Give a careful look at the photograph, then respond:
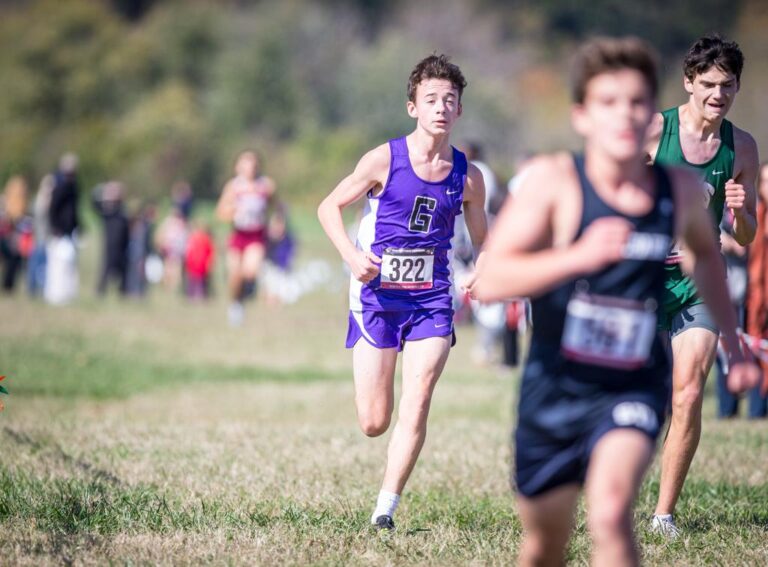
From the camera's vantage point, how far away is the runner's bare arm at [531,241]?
400 cm

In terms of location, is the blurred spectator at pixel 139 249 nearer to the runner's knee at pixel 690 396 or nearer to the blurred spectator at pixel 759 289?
the blurred spectator at pixel 759 289

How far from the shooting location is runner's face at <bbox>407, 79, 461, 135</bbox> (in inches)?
251

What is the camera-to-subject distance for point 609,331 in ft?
13.7

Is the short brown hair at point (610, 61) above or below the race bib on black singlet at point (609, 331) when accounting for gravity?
above

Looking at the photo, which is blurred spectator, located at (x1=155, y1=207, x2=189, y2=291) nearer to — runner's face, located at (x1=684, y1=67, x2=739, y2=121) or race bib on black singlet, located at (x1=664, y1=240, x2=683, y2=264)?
race bib on black singlet, located at (x1=664, y1=240, x2=683, y2=264)

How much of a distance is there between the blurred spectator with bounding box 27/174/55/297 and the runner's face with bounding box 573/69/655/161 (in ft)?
70.2

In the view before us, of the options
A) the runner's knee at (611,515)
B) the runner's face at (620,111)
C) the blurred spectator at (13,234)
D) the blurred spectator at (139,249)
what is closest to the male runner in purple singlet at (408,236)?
the runner's face at (620,111)

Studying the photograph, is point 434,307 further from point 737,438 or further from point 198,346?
point 198,346

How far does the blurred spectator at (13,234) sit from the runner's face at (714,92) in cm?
2244

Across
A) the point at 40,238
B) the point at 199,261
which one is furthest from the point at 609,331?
the point at 199,261

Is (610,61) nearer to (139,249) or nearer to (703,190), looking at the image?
(703,190)

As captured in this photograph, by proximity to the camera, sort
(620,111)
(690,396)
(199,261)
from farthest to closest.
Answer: (199,261) → (690,396) → (620,111)

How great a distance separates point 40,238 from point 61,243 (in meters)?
1.78

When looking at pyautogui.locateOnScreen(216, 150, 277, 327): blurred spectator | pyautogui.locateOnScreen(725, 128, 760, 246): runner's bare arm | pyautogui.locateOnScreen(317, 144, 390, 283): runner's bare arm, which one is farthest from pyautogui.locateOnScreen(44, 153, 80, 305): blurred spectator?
pyautogui.locateOnScreen(725, 128, 760, 246): runner's bare arm
